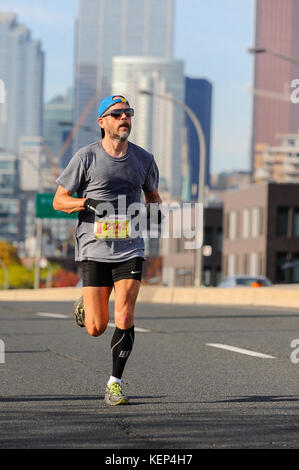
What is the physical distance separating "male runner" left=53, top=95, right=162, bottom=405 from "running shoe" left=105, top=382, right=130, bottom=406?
0.12 metres

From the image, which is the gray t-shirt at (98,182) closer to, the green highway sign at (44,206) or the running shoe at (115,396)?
the running shoe at (115,396)

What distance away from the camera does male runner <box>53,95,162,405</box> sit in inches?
358

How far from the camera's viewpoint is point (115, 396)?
878cm

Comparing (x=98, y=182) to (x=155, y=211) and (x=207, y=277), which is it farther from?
(x=207, y=277)

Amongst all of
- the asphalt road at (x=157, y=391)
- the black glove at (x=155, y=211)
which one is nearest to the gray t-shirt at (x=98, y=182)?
the black glove at (x=155, y=211)

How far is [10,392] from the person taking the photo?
31.1ft

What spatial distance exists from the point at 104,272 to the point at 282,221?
8219 cm

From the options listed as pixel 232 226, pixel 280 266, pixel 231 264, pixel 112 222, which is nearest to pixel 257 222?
pixel 280 266

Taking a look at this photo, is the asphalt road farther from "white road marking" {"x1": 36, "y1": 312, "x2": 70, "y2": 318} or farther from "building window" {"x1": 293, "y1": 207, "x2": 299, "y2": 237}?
"building window" {"x1": 293, "y1": 207, "x2": 299, "y2": 237}

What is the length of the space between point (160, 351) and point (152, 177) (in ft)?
14.7

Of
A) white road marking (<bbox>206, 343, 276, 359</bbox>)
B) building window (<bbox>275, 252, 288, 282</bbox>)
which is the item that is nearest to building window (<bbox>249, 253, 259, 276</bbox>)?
building window (<bbox>275, 252, 288, 282</bbox>)

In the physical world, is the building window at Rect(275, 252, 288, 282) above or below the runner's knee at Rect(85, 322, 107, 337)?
below

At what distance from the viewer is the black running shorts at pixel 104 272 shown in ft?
29.9
